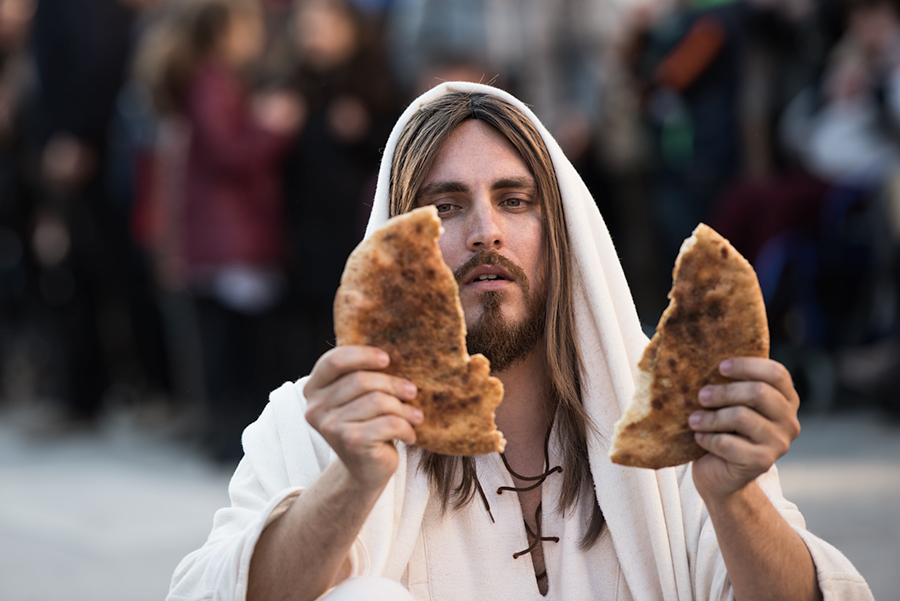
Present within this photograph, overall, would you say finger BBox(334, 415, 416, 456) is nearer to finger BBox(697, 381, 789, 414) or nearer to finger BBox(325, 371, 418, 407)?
finger BBox(325, 371, 418, 407)

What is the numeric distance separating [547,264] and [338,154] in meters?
3.81

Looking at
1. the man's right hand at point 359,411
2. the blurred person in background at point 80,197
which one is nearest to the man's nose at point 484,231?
the man's right hand at point 359,411

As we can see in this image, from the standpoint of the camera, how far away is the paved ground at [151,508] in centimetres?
484

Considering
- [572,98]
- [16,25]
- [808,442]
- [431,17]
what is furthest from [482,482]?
[16,25]

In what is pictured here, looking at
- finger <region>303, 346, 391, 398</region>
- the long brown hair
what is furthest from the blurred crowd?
finger <region>303, 346, 391, 398</region>

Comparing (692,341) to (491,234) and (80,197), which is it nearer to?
(491,234)

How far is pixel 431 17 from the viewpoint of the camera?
6.89 m

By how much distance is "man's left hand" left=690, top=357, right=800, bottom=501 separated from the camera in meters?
2.12

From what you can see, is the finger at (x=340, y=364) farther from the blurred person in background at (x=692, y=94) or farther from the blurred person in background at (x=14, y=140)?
the blurred person in background at (x=14, y=140)

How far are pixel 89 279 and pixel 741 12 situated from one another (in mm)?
5375

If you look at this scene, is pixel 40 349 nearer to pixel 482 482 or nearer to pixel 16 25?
pixel 16 25

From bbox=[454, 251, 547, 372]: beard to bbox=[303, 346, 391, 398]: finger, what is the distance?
53 centimetres

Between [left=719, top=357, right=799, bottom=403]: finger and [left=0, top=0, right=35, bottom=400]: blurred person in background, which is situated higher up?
[left=0, top=0, right=35, bottom=400]: blurred person in background

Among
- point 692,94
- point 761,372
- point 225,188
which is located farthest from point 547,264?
point 692,94
